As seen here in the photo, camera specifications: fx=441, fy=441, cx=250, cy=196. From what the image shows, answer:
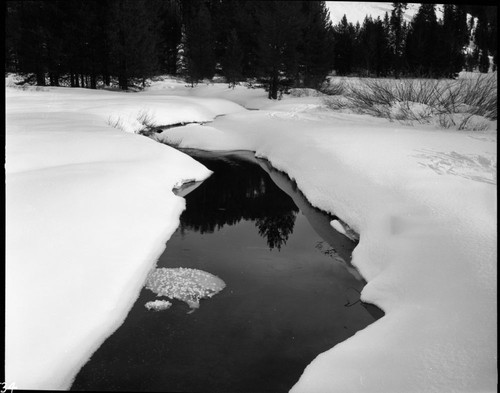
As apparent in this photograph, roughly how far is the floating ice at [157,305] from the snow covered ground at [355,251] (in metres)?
0.19

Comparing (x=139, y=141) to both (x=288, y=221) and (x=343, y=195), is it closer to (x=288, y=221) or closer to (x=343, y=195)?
(x=288, y=221)

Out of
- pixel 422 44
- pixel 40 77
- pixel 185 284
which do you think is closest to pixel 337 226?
pixel 185 284

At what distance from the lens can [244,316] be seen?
12.6ft

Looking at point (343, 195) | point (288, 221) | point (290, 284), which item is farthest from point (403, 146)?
point (290, 284)

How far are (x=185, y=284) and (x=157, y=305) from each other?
1.53ft

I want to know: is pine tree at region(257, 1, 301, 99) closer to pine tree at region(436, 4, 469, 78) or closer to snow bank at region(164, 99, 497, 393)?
pine tree at region(436, 4, 469, 78)

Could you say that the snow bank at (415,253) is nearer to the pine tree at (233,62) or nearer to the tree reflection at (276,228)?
the tree reflection at (276,228)

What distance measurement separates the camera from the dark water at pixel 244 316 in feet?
10.1

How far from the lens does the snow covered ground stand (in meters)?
2.88

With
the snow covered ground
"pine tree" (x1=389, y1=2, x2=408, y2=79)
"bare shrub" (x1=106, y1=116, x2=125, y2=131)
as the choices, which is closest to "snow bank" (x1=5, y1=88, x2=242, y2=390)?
the snow covered ground

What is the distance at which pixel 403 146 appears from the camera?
25.1 ft

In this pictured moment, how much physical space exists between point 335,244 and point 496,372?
3.15 m

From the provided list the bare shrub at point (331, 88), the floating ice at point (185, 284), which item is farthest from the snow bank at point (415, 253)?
the bare shrub at point (331, 88)

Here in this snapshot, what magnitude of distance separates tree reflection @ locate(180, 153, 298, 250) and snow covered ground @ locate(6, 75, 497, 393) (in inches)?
14.7
